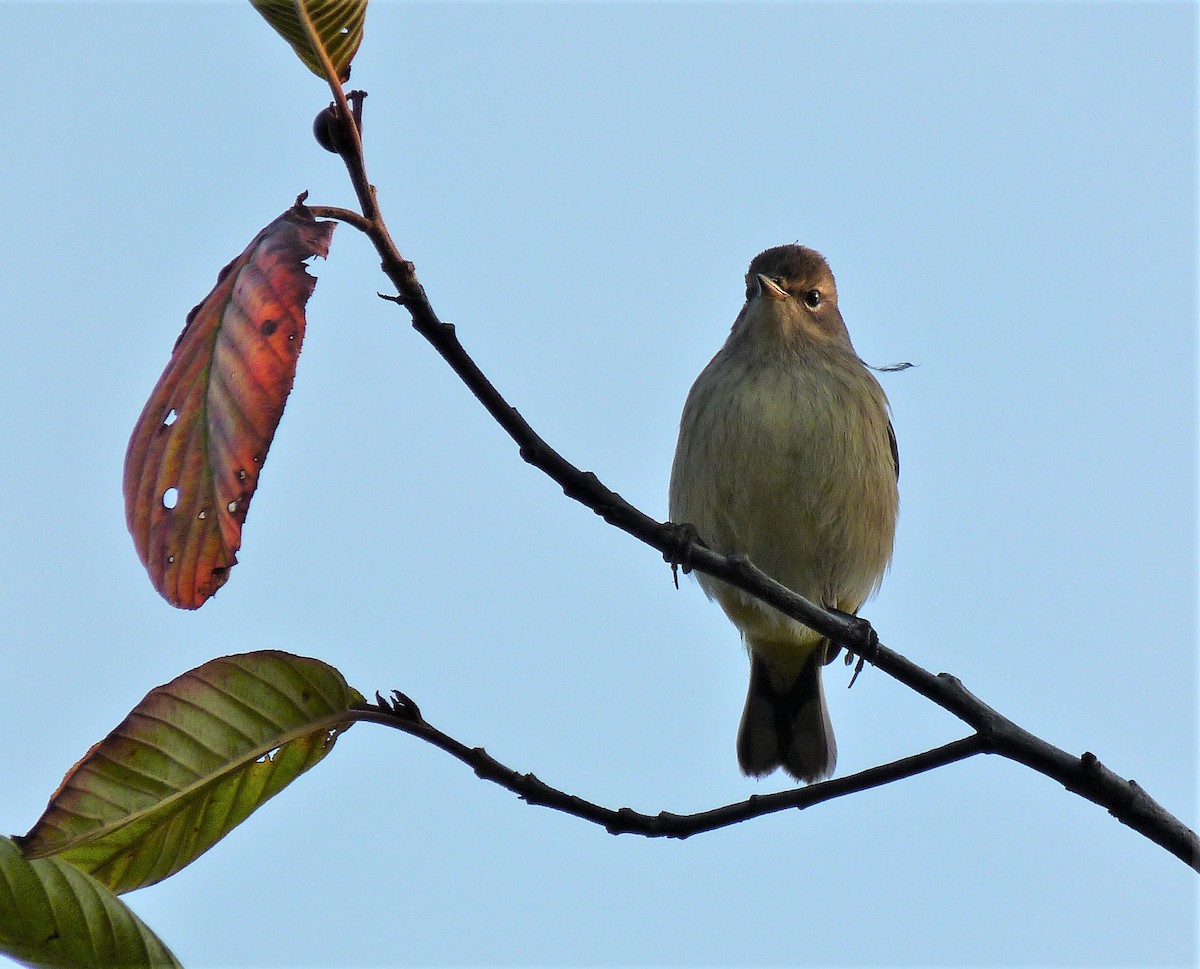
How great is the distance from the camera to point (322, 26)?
1.97m

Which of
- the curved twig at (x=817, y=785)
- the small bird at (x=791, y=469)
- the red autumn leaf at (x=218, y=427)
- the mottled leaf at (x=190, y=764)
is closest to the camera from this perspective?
the red autumn leaf at (x=218, y=427)

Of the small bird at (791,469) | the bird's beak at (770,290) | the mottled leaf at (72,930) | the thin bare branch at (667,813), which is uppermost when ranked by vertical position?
the bird's beak at (770,290)

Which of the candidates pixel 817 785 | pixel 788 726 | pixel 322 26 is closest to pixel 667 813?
pixel 817 785

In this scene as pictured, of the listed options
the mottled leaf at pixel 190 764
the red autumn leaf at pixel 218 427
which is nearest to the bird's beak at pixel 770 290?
the mottled leaf at pixel 190 764

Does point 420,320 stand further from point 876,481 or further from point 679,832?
point 876,481

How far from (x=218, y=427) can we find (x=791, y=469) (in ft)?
12.9

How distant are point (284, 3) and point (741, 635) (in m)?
5.06

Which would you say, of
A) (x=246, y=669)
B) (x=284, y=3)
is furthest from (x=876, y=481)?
(x=284, y=3)

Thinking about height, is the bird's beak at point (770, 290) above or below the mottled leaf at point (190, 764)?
above

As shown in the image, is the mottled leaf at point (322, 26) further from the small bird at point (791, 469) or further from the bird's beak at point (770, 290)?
the bird's beak at point (770, 290)

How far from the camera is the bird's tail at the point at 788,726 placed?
263 inches

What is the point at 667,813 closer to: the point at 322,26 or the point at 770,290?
the point at 322,26

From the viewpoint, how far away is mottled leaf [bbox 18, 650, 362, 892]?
231cm

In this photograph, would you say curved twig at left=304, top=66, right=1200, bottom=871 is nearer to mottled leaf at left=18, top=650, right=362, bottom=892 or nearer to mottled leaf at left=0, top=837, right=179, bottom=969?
mottled leaf at left=18, top=650, right=362, bottom=892
